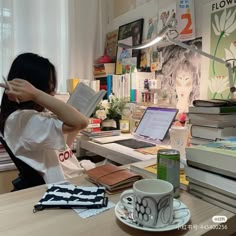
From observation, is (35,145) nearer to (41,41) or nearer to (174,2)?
(174,2)

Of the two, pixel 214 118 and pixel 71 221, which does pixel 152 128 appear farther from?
pixel 71 221

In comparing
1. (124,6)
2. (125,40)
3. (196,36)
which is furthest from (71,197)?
(124,6)

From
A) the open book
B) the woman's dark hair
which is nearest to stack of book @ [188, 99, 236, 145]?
the open book

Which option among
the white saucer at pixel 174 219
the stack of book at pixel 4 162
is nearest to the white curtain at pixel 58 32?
the stack of book at pixel 4 162

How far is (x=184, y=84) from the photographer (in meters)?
1.75

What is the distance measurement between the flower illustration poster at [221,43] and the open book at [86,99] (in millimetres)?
707

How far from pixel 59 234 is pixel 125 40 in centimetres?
194

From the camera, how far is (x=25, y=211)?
649 millimetres

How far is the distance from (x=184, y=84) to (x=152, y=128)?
373mm

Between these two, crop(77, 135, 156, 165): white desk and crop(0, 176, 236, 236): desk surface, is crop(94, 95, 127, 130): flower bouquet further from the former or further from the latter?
crop(0, 176, 236, 236): desk surface

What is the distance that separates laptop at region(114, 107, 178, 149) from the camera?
5.46ft

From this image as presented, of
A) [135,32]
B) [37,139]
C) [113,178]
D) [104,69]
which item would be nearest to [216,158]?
[113,178]

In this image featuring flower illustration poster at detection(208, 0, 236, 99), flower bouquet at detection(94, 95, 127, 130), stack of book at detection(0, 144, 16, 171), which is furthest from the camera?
flower bouquet at detection(94, 95, 127, 130)

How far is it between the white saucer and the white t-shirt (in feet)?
1.48
